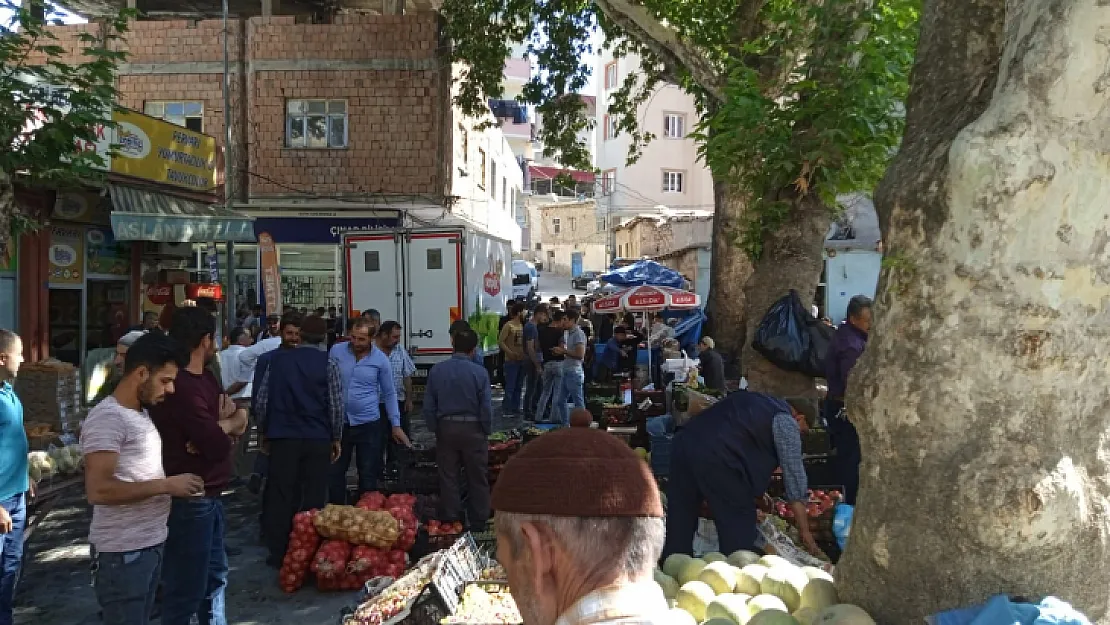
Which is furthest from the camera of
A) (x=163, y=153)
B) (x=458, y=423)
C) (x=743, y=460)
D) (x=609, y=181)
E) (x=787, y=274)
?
(x=609, y=181)

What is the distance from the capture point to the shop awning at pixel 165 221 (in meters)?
12.9

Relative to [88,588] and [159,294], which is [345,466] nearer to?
[88,588]

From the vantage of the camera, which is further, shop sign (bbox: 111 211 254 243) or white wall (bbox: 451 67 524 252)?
white wall (bbox: 451 67 524 252)

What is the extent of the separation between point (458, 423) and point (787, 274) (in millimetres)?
4513

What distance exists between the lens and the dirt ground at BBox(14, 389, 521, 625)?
592 cm

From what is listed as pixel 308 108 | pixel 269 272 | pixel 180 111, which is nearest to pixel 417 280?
pixel 269 272

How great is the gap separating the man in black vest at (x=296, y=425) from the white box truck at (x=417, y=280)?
28.4 feet

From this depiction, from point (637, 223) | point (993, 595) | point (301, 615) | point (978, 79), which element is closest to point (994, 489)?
point (993, 595)

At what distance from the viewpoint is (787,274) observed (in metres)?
9.86

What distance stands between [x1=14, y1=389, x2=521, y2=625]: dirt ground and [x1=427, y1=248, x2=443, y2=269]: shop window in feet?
25.4

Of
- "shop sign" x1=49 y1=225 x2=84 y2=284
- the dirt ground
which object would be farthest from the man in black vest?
"shop sign" x1=49 y1=225 x2=84 y2=284

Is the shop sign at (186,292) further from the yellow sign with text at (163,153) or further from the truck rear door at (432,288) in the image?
the truck rear door at (432,288)

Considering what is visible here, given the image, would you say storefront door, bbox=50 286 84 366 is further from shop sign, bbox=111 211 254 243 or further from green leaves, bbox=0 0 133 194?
green leaves, bbox=0 0 133 194

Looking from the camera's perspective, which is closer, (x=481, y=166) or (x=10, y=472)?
(x=10, y=472)
